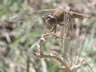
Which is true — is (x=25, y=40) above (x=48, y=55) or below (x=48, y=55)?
below

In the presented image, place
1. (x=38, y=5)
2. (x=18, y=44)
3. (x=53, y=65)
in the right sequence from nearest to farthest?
(x=53, y=65) → (x=18, y=44) → (x=38, y=5)

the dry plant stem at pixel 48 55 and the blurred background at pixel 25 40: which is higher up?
the dry plant stem at pixel 48 55

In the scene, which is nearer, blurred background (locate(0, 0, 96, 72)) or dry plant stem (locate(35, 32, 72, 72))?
dry plant stem (locate(35, 32, 72, 72))

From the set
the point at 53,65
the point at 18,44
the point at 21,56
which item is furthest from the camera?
the point at 18,44

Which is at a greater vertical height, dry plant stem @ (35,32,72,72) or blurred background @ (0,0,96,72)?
dry plant stem @ (35,32,72,72)

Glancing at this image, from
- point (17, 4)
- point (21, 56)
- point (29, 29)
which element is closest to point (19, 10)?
point (17, 4)

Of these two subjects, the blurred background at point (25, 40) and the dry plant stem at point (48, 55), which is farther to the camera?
the blurred background at point (25, 40)

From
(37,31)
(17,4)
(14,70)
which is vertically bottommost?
(14,70)

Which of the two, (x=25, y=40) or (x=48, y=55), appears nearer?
(x=48, y=55)

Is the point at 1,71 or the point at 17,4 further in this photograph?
the point at 17,4

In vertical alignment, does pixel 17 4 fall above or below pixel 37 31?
above

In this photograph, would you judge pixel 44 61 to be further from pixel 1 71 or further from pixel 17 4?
pixel 17 4
